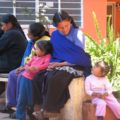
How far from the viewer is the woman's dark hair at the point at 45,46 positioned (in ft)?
24.5

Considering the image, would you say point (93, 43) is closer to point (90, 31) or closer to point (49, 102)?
point (49, 102)

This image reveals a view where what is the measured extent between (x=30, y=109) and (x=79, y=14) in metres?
10.2

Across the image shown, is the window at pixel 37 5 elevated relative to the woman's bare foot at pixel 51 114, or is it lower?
elevated

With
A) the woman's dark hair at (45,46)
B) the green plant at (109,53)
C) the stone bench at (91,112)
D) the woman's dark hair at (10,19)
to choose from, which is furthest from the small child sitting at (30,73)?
the green plant at (109,53)

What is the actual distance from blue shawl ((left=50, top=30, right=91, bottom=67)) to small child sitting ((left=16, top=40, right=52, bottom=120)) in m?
0.16

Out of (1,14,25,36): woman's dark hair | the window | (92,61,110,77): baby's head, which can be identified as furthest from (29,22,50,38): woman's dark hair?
the window

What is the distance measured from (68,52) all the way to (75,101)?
690mm

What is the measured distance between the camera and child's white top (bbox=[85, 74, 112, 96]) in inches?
281

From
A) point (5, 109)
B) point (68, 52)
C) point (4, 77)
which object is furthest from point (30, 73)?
point (5, 109)

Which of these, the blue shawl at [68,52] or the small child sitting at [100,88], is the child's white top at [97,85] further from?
the blue shawl at [68,52]

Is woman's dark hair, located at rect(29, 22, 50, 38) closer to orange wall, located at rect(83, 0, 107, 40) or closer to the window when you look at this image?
the window

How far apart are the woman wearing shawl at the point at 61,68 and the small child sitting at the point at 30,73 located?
0.08 meters

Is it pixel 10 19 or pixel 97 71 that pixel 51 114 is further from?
pixel 10 19

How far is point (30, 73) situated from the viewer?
24.3 feet
